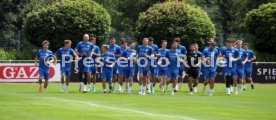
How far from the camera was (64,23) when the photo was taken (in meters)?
46.5

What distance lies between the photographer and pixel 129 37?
48.7 metres

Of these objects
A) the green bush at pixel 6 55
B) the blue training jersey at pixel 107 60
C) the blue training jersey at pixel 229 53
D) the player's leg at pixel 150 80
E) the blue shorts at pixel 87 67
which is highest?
the green bush at pixel 6 55

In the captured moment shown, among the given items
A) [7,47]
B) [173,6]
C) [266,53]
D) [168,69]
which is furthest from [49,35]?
[168,69]

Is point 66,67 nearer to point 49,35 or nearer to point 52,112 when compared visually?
point 52,112

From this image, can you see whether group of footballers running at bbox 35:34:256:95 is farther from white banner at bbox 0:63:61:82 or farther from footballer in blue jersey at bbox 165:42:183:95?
white banner at bbox 0:63:61:82

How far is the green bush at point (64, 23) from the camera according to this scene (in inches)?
1826

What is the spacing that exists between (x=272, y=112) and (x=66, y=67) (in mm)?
12208

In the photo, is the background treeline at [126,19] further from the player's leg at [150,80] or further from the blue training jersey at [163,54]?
the blue training jersey at [163,54]

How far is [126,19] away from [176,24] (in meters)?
38.3

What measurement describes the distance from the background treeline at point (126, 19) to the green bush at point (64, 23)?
537mm

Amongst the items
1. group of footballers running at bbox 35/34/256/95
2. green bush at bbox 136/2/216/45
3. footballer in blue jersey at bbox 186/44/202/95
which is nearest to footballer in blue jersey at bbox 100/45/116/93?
group of footballers running at bbox 35/34/256/95

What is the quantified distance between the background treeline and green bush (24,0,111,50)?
1.76ft

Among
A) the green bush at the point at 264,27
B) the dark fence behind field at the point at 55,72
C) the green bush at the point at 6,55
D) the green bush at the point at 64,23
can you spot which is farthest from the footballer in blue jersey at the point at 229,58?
the green bush at the point at 6,55

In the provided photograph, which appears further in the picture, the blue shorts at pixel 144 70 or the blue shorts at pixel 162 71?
the blue shorts at pixel 162 71
